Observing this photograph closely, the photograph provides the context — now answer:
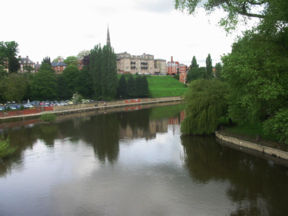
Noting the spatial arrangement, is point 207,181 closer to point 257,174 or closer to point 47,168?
point 257,174

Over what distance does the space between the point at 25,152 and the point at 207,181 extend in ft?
58.7

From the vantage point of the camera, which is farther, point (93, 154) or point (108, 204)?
point (93, 154)

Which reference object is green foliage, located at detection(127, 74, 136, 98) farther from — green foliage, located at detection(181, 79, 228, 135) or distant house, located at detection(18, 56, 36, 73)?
green foliage, located at detection(181, 79, 228, 135)

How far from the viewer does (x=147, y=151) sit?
23.5 meters

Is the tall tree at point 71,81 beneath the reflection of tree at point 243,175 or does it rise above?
above

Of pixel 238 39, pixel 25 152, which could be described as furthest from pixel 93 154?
pixel 238 39

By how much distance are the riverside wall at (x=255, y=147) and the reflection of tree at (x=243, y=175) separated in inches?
53.5

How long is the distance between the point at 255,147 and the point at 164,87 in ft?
240

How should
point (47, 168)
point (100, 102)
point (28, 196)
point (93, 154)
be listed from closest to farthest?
point (28, 196), point (47, 168), point (93, 154), point (100, 102)

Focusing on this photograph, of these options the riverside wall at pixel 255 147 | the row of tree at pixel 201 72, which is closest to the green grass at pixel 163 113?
the riverside wall at pixel 255 147

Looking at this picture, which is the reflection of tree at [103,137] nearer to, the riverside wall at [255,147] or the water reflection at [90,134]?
the water reflection at [90,134]

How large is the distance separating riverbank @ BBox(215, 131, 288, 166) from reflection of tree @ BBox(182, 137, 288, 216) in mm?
1006

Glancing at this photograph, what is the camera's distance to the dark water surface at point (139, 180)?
1299cm

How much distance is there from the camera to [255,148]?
21969 mm
